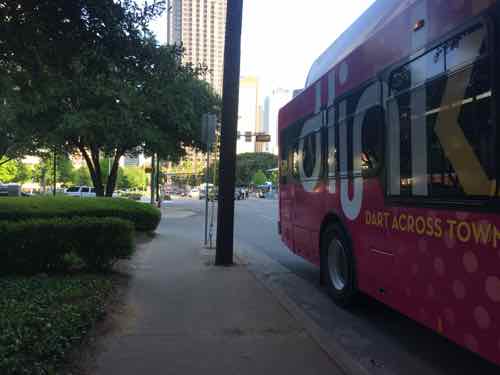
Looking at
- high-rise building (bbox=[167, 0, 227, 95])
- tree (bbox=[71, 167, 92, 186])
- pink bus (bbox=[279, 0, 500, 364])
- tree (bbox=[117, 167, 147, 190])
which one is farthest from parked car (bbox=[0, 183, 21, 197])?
tree (bbox=[117, 167, 147, 190])

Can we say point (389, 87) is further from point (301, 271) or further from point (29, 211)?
point (29, 211)

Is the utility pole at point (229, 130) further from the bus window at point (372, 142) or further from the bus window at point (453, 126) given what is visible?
the bus window at point (453, 126)

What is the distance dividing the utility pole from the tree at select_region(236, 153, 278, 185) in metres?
102

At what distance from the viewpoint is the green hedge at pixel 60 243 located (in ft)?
23.4

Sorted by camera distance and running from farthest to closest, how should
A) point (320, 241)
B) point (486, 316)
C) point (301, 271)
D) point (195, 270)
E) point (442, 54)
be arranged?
point (301, 271) < point (195, 270) < point (320, 241) < point (442, 54) < point (486, 316)

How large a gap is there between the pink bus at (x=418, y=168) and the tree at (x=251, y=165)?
344ft

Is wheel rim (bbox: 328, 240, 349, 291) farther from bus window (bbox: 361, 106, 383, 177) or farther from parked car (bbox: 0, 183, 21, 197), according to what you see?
parked car (bbox: 0, 183, 21, 197)

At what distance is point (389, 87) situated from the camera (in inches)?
199

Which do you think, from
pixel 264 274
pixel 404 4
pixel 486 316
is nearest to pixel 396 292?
pixel 486 316

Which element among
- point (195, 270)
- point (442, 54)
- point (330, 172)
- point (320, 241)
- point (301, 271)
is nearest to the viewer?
point (442, 54)

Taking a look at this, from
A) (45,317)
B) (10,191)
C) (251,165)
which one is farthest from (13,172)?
(45,317)

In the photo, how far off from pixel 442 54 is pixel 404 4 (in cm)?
172

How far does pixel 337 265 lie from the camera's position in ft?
22.4

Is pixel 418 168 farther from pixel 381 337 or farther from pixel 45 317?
pixel 45 317
